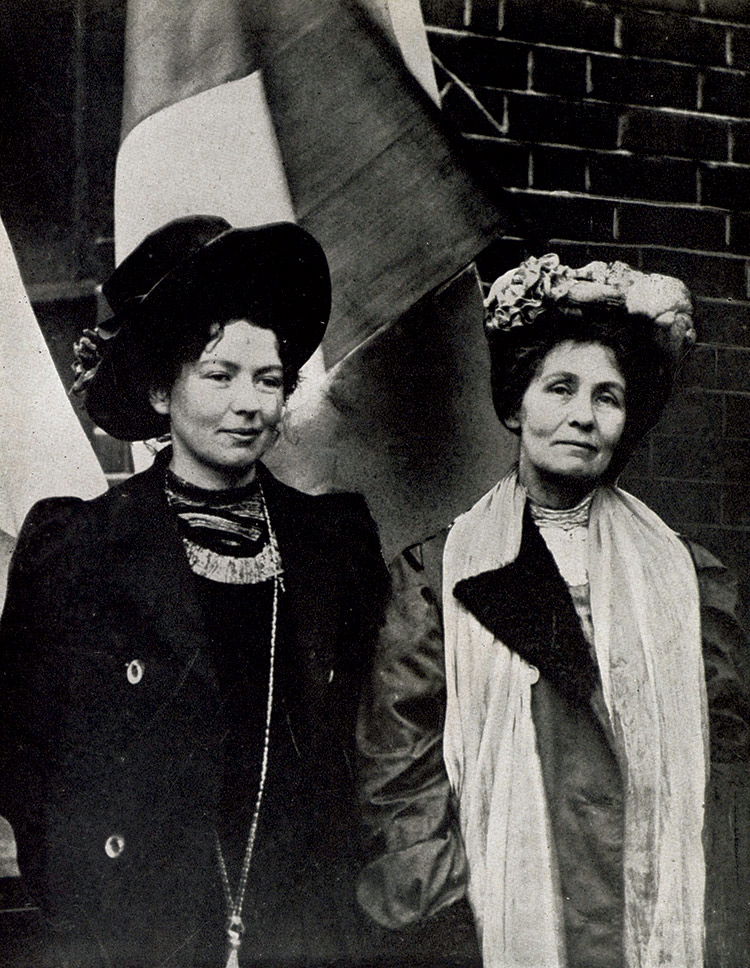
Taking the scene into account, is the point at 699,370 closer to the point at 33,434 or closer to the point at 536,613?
the point at 536,613

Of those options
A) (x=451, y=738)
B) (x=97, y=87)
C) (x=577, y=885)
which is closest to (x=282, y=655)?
(x=451, y=738)

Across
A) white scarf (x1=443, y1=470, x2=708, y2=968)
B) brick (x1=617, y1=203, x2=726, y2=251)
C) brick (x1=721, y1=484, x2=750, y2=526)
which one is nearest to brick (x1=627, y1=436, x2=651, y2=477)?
white scarf (x1=443, y1=470, x2=708, y2=968)

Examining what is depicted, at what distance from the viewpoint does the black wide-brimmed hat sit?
3420 millimetres

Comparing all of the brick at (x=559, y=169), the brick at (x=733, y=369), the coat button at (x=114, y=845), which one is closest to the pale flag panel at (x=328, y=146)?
the brick at (x=559, y=169)

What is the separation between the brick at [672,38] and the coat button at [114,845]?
8.89 ft

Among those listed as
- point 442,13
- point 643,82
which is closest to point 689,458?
point 643,82

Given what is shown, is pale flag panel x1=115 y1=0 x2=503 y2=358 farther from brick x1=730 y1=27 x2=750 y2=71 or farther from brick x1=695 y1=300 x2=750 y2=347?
brick x1=730 y1=27 x2=750 y2=71

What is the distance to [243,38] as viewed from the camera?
366 cm

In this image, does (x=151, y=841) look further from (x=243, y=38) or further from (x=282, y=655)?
(x=243, y=38)

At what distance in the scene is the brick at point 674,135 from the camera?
3875mm

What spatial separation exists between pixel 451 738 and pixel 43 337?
1572 millimetres

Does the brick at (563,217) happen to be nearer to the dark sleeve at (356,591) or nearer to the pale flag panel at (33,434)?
the dark sleeve at (356,591)

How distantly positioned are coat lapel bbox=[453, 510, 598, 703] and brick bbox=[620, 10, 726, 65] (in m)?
1.55

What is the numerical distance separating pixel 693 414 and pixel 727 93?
103 cm
